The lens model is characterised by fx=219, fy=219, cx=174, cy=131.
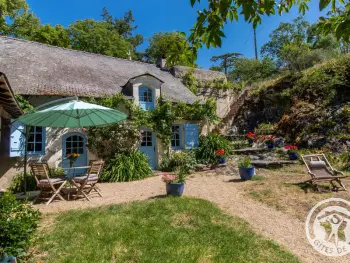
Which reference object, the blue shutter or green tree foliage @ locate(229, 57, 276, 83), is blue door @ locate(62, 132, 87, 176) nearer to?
the blue shutter

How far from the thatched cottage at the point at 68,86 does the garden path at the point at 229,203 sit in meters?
2.52

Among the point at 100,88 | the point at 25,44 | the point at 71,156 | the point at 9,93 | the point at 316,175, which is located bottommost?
the point at 316,175

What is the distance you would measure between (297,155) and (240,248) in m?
8.01

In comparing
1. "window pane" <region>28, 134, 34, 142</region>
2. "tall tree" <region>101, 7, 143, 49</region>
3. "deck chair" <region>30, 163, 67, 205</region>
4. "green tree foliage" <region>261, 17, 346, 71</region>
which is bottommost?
"deck chair" <region>30, 163, 67, 205</region>

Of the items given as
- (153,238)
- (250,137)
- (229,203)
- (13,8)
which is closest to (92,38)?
(13,8)

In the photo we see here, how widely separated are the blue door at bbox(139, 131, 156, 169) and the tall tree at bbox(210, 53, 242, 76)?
25.2 m

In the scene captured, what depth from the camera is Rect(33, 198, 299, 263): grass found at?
2.97m

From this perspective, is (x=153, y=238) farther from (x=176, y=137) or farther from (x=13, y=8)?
(x=13, y=8)

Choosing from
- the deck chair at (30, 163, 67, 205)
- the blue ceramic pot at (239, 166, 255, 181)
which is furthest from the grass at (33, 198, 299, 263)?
the blue ceramic pot at (239, 166, 255, 181)

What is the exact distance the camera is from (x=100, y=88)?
405 inches

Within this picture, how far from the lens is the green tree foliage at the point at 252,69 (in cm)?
2533

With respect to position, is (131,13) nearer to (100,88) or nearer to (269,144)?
(100,88)

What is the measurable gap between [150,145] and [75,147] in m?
3.45

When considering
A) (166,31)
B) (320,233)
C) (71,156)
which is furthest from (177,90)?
(166,31)
